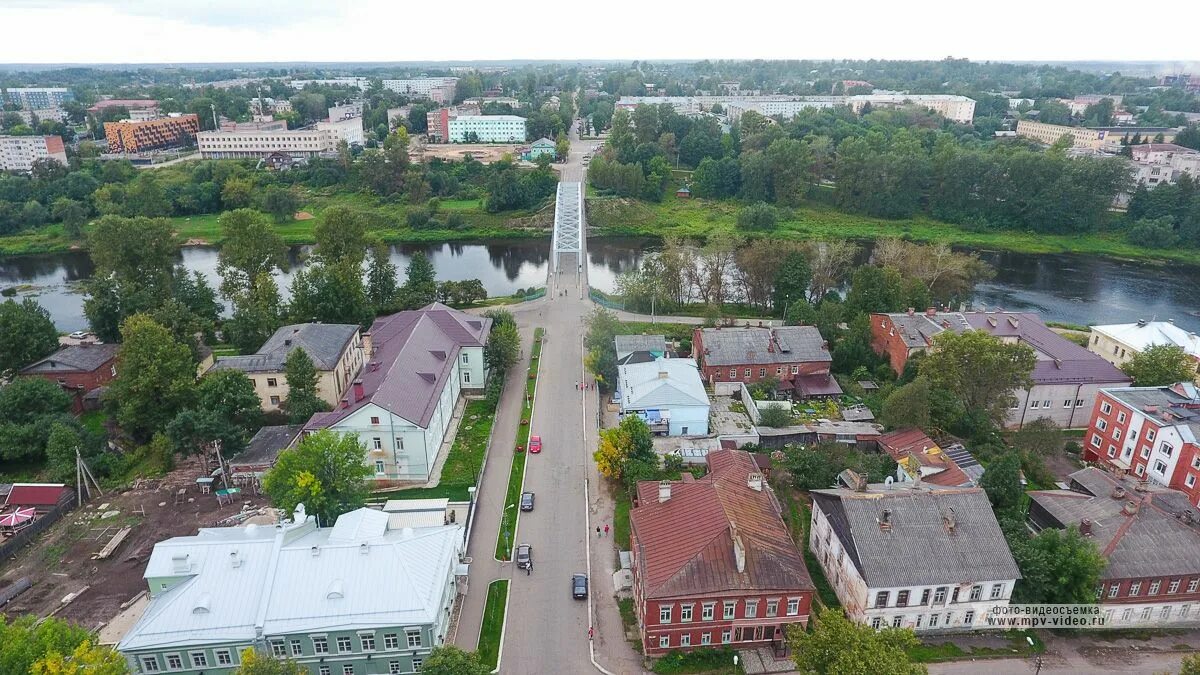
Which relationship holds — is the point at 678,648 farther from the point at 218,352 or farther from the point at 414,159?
the point at 414,159

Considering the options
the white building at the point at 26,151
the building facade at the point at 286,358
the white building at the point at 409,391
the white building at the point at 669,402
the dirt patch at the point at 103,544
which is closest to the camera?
the dirt patch at the point at 103,544

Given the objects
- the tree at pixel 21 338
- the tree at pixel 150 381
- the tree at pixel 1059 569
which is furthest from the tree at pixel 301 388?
the tree at pixel 1059 569

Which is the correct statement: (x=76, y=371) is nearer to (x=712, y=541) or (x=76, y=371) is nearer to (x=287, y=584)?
(x=287, y=584)

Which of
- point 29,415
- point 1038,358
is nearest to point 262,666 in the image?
point 29,415

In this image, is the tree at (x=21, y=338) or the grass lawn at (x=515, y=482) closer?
the grass lawn at (x=515, y=482)

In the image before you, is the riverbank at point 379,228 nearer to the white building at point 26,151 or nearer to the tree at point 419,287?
the tree at point 419,287

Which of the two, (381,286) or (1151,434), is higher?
(1151,434)

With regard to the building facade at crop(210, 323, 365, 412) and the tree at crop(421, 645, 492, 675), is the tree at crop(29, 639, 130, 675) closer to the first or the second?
the tree at crop(421, 645, 492, 675)
